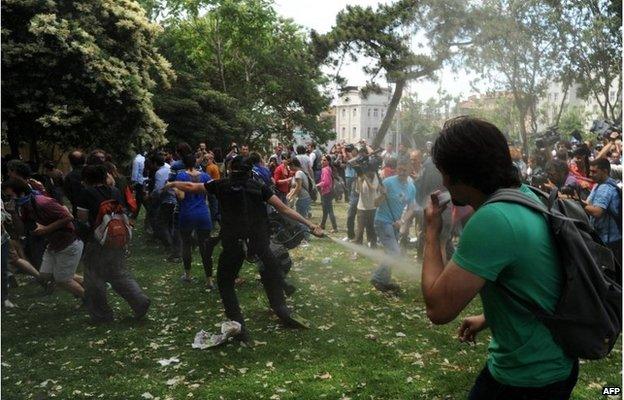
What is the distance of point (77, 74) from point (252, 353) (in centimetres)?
1079

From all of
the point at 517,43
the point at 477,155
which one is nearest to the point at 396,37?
the point at 517,43

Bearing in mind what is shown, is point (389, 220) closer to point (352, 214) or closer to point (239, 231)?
point (239, 231)

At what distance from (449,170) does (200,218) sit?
646 centimetres

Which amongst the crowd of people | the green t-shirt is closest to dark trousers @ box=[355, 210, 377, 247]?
the crowd of people

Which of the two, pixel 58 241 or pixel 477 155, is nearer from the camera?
pixel 477 155

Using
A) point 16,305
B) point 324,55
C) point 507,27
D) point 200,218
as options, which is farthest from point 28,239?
point 507,27

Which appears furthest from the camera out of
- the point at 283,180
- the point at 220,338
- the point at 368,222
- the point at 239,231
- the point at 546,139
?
the point at 283,180

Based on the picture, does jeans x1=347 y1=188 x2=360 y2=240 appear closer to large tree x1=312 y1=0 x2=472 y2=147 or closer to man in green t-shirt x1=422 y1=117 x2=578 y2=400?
large tree x1=312 y1=0 x2=472 y2=147

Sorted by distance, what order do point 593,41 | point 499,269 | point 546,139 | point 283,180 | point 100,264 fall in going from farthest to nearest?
point 593,41, point 283,180, point 546,139, point 100,264, point 499,269

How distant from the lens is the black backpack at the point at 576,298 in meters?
1.82

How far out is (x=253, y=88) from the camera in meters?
21.8

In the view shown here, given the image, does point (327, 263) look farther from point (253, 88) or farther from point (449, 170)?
point (253, 88)

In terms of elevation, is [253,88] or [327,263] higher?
[253,88]

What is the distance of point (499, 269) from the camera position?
1803 mm
